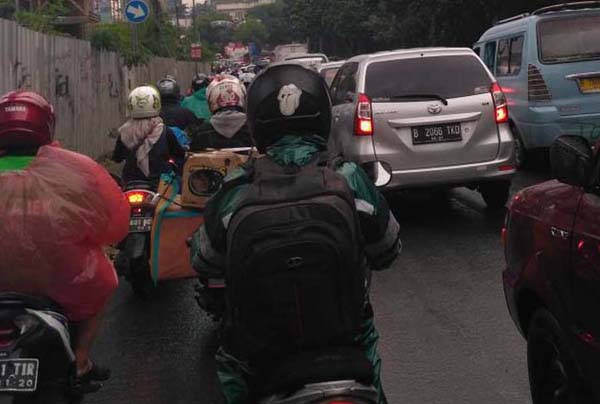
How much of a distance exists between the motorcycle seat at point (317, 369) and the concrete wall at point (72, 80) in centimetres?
922

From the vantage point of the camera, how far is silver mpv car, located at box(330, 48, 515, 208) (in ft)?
28.8

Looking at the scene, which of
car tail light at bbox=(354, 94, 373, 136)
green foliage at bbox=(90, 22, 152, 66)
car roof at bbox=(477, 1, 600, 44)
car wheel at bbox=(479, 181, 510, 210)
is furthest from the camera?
green foliage at bbox=(90, 22, 152, 66)

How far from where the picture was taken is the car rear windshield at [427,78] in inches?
355

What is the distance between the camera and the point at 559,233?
3.56 m

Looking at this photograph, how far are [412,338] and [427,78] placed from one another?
13.4ft

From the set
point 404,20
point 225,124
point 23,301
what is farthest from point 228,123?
point 404,20

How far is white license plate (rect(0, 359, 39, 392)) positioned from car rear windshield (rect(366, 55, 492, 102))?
6.61 m

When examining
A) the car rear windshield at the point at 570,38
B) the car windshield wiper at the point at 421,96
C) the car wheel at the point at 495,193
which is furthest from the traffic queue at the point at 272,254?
the car rear windshield at the point at 570,38

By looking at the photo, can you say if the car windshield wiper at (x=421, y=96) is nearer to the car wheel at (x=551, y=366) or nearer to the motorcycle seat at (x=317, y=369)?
the car wheel at (x=551, y=366)

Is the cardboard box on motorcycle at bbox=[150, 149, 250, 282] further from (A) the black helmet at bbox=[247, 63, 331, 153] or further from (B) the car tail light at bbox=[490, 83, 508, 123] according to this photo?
(B) the car tail light at bbox=[490, 83, 508, 123]

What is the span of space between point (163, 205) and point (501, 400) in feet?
8.31

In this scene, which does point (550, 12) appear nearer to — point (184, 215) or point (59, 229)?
point (184, 215)

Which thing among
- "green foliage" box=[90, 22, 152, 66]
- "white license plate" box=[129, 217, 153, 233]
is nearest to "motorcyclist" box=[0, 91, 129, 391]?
"white license plate" box=[129, 217, 153, 233]

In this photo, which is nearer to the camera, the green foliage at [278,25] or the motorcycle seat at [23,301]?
the motorcycle seat at [23,301]
